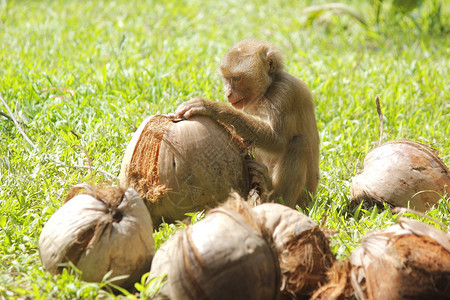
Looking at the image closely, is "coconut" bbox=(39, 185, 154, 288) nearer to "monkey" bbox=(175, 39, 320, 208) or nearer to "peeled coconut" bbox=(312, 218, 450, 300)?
"peeled coconut" bbox=(312, 218, 450, 300)

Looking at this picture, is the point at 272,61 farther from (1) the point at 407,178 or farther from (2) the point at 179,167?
(2) the point at 179,167

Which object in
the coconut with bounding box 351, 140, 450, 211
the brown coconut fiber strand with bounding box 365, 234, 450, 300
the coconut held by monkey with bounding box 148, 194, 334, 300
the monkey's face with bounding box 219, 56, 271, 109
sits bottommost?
the coconut with bounding box 351, 140, 450, 211

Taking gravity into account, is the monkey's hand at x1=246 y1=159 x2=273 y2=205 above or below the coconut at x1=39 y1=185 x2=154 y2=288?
below

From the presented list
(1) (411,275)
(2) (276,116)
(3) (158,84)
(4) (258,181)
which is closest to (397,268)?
(1) (411,275)

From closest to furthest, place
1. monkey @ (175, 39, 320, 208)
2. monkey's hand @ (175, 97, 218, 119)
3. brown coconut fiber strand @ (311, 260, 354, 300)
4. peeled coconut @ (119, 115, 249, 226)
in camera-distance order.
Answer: brown coconut fiber strand @ (311, 260, 354, 300) → peeled coconut @ (119, 115, 249, 226) → monkey's hand @ (175, 97, 218, 119) → monkey @ (175, 39, 320, 208)

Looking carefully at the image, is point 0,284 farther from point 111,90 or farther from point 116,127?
point 111,90

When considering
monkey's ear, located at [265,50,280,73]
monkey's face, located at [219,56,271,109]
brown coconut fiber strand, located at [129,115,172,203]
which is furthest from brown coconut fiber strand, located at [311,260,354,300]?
monkey's ear, located at [265,50,280,73]

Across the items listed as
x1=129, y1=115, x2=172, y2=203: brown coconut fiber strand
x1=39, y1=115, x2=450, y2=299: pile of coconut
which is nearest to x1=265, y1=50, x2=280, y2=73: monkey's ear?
x1=39, y1=115, x2=450, y2=299: pile of coconut

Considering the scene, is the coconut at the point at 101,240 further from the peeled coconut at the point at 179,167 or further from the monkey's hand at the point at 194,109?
the monkey's hand at the point at 194,109

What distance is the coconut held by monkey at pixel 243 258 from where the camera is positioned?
298 centimetres

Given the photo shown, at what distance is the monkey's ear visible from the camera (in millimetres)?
5309

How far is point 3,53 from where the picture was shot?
7.81 m

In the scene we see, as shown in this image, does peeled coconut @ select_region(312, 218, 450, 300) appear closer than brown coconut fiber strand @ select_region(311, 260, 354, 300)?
Yes

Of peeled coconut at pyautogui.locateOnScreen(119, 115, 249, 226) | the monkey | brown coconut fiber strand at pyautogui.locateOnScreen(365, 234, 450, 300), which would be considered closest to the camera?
brown coconut fiber strand at pyautogui.locateOnScreen(365, 234, 450, 300)
